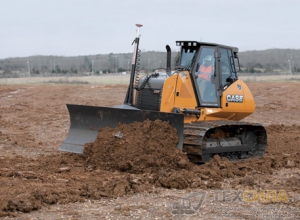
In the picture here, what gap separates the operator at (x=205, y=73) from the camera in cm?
1099

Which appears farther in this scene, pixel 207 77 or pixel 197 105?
pixel 207 77

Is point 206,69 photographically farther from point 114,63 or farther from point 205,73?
point 114,63

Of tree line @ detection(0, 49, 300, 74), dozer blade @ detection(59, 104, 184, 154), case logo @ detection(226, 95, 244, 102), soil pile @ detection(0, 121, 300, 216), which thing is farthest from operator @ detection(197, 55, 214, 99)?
tree line @ detection(0, 49, 300, 74)

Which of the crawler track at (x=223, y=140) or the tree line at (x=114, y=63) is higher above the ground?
the tree line at (x=114, y=63)

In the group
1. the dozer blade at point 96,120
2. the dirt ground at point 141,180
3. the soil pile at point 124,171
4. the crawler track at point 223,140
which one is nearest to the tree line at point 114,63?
the crawler track at point 223,140

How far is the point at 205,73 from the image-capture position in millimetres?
11094

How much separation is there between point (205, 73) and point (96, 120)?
8.65 ft

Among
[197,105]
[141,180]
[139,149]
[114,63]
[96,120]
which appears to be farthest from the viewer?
[114,63]

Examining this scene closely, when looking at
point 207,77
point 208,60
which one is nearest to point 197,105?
point 207,77

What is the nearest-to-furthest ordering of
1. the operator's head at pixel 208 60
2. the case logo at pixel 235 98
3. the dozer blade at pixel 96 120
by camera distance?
the dozer blade at pixel 96 120 → the operator's head at pixel 208 60 → the case logo at pixel 235 98

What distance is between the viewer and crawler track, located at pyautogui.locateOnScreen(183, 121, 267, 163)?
9828 mm

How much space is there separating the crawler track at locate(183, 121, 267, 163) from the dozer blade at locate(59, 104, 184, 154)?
1.25ft

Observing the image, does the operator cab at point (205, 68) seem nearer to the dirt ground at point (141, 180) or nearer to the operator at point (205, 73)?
the operator at point (205, 73)

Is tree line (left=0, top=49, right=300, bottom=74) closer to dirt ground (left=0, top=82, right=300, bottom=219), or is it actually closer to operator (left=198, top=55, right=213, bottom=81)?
operator (left=198, top=55, right=213, bottom=81)
